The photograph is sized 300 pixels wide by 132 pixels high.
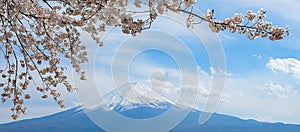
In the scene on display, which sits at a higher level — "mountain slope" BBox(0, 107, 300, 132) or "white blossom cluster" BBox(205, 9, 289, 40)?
"mountain slope" BBox(0, 107, 300, 132)

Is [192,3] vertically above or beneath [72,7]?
beneath

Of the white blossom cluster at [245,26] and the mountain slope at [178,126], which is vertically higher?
the mountain slope at [178,126]

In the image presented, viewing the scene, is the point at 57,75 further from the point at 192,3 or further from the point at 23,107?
the point at 192,3

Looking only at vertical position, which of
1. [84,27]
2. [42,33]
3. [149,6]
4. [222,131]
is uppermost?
[222,131]

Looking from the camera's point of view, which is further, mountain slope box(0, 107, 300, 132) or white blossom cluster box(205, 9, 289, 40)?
mountain slope box(0, 107, 300, 132)

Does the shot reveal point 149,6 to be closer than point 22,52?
Yes

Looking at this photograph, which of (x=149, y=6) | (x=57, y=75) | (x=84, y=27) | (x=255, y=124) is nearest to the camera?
(x=149, y=6)

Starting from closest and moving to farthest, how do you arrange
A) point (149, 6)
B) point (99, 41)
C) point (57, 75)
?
1. point (149, 6)
2. point (99, 41)
3. point (57, 75)

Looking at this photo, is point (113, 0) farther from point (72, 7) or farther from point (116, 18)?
point (72, 7)

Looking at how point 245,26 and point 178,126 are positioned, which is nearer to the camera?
point 245,26

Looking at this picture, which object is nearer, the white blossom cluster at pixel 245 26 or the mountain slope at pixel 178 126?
the white blossom cluster at pixel 245 26

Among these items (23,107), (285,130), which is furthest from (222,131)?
(23,107)

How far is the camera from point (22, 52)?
2502 mm

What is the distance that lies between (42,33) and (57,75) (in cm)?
33
